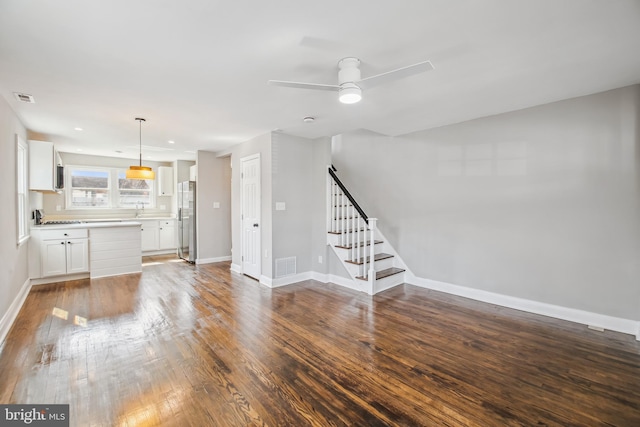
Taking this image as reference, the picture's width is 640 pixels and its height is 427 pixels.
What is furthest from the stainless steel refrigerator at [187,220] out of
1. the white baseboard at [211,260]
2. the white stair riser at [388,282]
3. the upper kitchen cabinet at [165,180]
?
the white stair riser at [388,282]

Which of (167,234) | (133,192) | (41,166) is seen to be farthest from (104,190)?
(41,166)

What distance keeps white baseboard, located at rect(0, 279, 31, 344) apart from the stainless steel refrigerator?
2.65m

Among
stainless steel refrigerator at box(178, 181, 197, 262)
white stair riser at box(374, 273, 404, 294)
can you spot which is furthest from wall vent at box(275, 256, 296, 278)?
stainless steel refrigerator at box(178, 181, 197, 262)

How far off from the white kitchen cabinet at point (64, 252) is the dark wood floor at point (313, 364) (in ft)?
3.32

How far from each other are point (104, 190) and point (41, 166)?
9.49 ft

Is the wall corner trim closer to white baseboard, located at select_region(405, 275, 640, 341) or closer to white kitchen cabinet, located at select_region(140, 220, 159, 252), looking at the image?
white kitchen cabinet, located at select_region(140, 220, 159, 252)

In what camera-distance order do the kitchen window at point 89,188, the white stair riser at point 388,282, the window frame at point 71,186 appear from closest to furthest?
the white stair riser at point 388,282 → the window frame at point 71,186 → the kitchen window at point 89,188

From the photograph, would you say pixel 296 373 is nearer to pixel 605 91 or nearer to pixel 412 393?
pixel 412 393

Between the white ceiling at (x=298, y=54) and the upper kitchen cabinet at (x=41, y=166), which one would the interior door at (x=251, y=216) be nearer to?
the white ceiling at (x=298, y=54)

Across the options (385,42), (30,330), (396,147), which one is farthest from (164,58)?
(396,147)

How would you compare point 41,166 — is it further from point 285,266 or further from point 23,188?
point 285,266

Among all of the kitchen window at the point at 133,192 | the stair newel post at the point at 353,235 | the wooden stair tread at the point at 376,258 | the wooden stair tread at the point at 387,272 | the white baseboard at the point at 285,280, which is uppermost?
the kitchen window at the point at 133,192

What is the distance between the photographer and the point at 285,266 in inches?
193

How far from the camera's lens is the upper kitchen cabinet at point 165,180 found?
25.5ft
